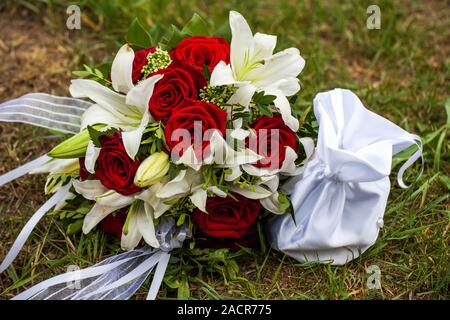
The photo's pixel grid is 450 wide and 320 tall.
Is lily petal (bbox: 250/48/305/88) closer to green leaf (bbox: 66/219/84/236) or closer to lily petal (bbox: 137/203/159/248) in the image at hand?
lily petal (bbox: 137/203/159/248)

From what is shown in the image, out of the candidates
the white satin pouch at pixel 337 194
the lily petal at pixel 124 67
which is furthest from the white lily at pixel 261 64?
the lily petal at pixel 124 67

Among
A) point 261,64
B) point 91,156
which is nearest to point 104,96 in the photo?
point 91,156

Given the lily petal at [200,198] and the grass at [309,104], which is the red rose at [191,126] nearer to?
the lily petal at [200,198]

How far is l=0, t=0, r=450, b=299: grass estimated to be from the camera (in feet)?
5.11

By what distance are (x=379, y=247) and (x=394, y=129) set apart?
0.29m

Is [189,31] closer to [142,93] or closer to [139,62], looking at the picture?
[139,62]

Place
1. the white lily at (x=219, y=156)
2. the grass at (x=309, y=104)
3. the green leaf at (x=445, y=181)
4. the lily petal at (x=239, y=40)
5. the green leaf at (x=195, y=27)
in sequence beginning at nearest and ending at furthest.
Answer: the white lily at (x=219, y=156) < the lily petal at (x=239, y=40) < the grass at (x=309, y=104) < the green leaf at (x=195, y=27) < the green leaf at (x=445, y=181)

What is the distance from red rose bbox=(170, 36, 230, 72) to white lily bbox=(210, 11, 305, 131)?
0.04m

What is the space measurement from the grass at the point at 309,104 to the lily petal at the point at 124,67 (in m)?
0.41

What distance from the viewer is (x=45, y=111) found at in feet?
5.65

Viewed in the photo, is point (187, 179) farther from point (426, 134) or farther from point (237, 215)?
point (426, 134)

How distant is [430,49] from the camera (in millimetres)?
2396

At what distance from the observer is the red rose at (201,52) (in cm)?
150
